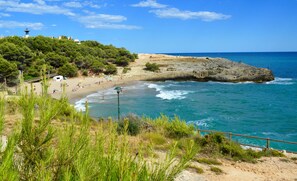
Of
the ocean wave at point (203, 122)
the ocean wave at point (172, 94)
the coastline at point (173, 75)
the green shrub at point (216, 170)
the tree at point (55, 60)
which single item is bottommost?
the ocean wave at point (203, 122)

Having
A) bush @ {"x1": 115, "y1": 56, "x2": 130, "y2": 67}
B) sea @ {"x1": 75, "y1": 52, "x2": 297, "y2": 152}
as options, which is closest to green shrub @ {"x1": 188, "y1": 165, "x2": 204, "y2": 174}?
sea @ {"x1": 75, "y1": 52, "x2": 297, "y2": 152}

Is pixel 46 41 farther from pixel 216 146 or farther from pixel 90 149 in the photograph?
pixel 90 149

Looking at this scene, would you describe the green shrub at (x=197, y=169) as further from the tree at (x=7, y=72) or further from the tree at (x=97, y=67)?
the tree at (x=97, y=67)

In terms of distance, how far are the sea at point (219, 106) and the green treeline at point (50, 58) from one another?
36.4 feet

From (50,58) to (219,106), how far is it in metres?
33.4

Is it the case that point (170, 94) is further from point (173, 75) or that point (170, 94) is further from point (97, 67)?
point (97, 67)

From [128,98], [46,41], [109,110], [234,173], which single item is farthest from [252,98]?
[46,41]

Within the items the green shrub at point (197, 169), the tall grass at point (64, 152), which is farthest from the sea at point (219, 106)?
the tall grass at point (64, 152)

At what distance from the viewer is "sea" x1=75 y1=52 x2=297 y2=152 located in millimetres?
30344

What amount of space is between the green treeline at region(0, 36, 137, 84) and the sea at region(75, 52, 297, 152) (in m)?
11.1

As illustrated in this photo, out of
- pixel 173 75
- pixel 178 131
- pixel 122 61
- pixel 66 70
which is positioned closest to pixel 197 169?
pixel 178 131

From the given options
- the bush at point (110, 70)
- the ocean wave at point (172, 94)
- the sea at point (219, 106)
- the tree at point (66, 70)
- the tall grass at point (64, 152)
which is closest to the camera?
the tall grass at point (64, 152)

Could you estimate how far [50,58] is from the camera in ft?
190

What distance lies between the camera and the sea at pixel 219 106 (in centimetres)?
3034
